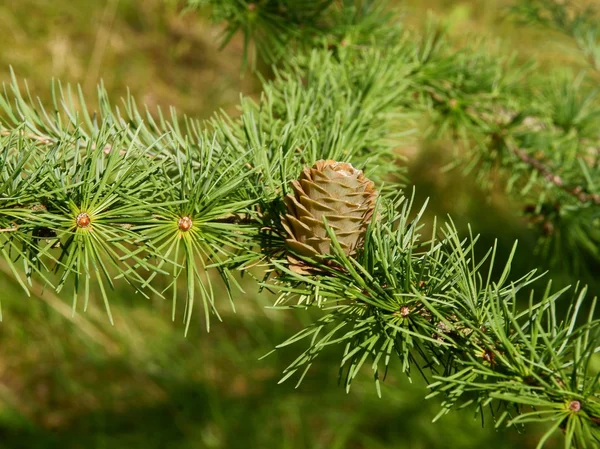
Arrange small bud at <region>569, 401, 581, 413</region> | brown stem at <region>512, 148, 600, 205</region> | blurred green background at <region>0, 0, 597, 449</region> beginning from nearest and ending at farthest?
small bud at <region>569, 401, 581, 413</region> → brown stem at <region>512, 148, 600, 205</region> → blurred green background at <region>0, 0, 597, 449</region>

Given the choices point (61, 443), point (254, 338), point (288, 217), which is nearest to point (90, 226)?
point (288, 217)

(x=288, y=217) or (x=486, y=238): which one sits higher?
(x=288, y=217)

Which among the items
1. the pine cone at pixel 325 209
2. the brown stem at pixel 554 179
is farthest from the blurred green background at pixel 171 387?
the pine cone at pixel 325 209

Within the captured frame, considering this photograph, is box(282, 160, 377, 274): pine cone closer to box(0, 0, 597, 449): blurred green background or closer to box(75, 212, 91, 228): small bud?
box(75, 212, 91, 228): small bud

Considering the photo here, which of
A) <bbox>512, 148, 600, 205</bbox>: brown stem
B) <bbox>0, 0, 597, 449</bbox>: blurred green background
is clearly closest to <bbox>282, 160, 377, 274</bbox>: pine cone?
<bbox>512, 148, 600, 205</bbox>: brown stem

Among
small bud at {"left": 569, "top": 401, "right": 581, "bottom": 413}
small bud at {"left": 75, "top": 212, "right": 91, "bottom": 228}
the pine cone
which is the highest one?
small bud at {"left": 75, "top": 212, "right": 91, "bottom": 228}

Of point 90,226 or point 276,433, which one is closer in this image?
point 90,226

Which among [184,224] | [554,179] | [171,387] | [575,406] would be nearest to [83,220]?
[184,224]

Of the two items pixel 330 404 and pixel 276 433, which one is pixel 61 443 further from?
pixel 330 404
